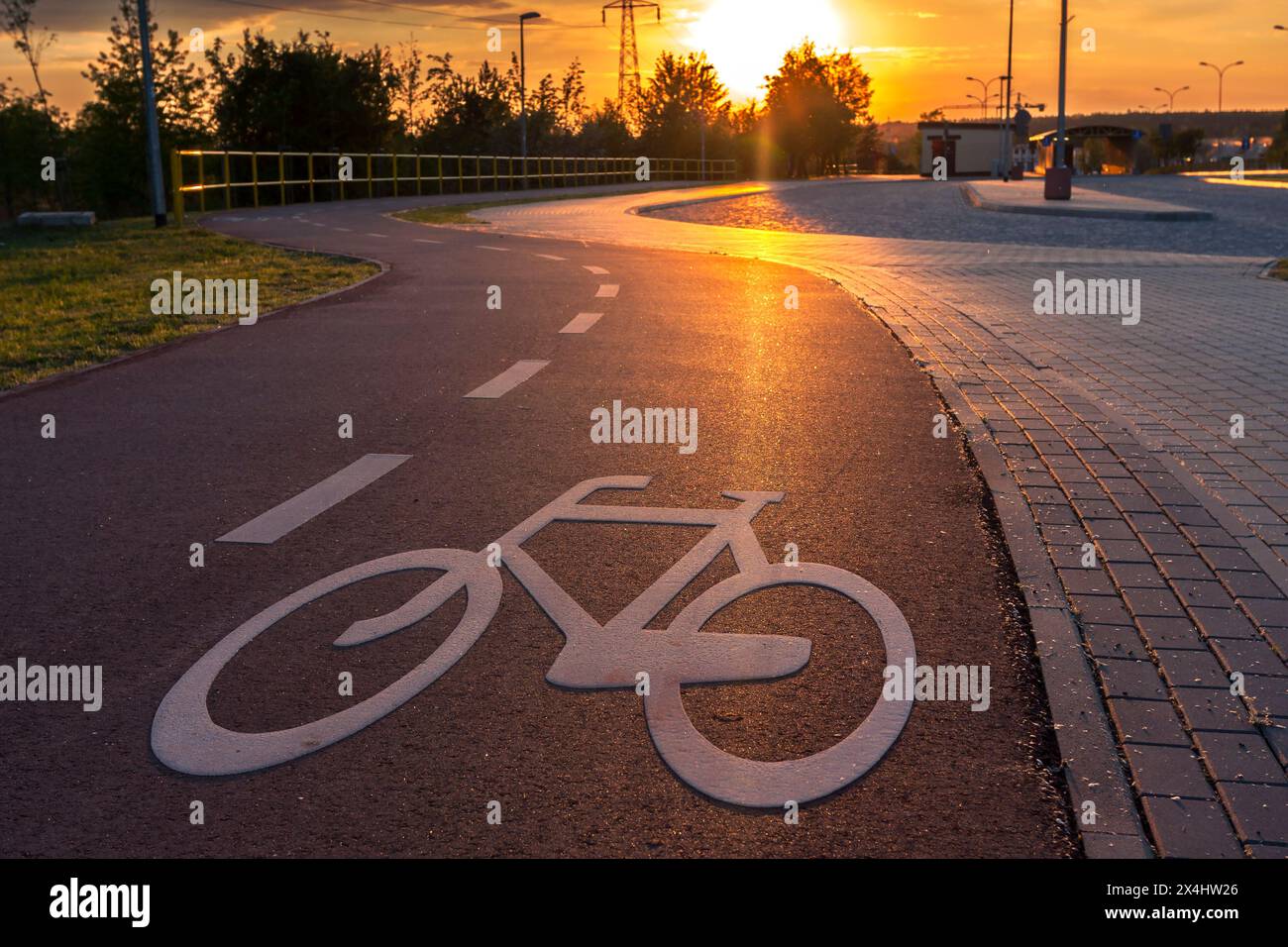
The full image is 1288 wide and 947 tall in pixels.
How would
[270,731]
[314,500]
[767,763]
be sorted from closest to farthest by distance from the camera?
[767,763]
[270,731]
[314,500]

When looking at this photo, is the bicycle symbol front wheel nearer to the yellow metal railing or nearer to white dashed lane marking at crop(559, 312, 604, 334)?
white dashed lane marking at crop(559, 312, 604, 334)

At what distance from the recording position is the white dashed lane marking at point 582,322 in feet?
40.0

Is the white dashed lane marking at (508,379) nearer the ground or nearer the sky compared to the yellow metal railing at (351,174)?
nearer the ground

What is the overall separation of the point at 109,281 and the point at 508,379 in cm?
934

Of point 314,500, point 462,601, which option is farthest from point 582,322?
point 462,601

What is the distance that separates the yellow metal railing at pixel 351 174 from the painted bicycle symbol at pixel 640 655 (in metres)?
26.7

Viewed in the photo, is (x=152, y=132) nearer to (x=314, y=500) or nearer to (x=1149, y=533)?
(x=314, y=500)

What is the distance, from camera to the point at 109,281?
16.8 m

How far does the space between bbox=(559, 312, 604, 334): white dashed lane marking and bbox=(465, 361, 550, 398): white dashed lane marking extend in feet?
6.08

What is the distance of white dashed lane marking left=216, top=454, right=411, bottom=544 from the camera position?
5.64m

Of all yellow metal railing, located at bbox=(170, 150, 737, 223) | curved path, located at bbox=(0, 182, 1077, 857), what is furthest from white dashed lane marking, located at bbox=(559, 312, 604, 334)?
yellow metal railing, located at bbox=(170, 150, 737, 223)

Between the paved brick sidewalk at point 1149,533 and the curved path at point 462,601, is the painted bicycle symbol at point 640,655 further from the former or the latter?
the paved brick sidewalk at point 1149,533

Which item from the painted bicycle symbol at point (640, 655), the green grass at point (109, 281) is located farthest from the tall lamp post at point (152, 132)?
the painted bicycle symbol at point (640, 655)

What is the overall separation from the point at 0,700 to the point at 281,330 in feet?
27.3
